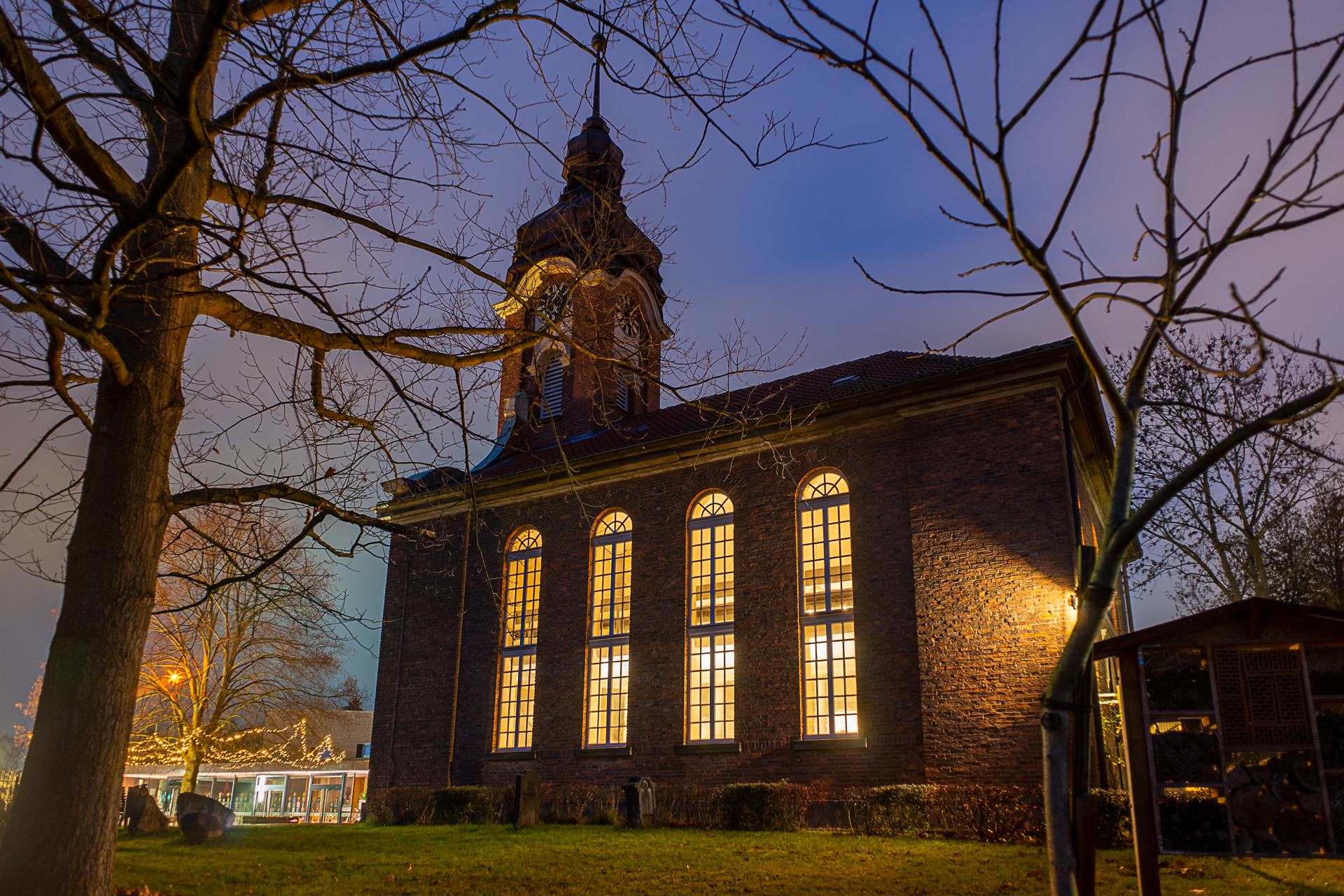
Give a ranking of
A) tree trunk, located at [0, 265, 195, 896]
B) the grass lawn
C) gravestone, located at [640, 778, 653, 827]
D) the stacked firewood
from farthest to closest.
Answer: gravestone, located at [640, 778, 653, 827], the grass lawn, the stacked firewood, tree trunk, located at [0, 265, 195, 896]

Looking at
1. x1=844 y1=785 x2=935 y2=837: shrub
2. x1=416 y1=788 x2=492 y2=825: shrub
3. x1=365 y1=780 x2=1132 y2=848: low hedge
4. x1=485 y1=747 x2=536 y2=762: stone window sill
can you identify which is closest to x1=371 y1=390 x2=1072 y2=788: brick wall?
x1=485 y1=747 x2=536 y2=762: stone window sill

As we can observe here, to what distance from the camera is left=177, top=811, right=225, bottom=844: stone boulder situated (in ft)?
42.3

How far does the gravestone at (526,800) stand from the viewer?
587 inches

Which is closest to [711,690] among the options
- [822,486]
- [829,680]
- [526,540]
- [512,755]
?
[829,680]

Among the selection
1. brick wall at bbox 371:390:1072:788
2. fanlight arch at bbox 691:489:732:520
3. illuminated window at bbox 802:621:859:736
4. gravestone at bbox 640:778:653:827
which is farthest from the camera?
fanlight arch at bbox 691:489:732:520

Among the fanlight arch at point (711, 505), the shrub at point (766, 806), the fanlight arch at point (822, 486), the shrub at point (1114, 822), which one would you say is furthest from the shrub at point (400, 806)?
the shrub at point (1114, 822)

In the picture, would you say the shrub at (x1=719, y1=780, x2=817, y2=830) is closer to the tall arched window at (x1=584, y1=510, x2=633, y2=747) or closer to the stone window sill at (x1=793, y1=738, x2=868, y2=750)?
the stone window sill at (x1=793, y1=738, x2=868, y2=750)

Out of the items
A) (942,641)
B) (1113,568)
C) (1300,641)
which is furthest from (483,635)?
(1113,568)

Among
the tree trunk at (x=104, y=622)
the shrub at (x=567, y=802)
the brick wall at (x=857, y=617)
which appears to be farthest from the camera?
the shrub at (x=567, y=802)

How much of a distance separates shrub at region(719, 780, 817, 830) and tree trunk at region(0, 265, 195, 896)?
1102 cm

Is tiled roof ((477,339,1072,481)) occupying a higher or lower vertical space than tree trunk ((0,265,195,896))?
higher

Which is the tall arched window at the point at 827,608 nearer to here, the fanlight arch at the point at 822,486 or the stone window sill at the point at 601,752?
the fanlight arch at the point at 822,486

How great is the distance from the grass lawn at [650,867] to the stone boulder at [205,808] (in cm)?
25

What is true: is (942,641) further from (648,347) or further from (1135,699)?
(648,347)
